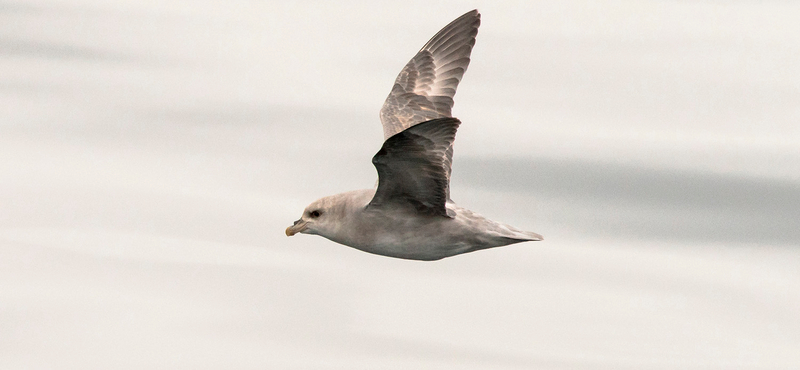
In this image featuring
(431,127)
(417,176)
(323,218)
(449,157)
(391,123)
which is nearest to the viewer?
(431,127)

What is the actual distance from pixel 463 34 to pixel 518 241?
3133 millimetres

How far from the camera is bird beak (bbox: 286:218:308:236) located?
9648mm

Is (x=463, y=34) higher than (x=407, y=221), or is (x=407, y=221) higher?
(x=463, y=34)

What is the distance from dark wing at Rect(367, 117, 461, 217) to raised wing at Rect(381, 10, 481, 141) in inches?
88.1

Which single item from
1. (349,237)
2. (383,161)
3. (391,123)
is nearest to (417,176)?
(383,161)

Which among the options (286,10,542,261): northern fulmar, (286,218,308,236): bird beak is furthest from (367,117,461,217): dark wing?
(286,218,308,236): bird beak

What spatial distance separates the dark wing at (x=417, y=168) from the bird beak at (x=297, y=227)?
2.70 feet

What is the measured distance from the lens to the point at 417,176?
28.5 ft

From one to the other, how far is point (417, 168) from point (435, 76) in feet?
10.3

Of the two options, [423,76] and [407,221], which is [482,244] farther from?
[423,76]

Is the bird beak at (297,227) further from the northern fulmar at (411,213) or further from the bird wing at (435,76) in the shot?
the bird wing at (435,76)

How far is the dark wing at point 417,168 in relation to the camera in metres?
8.20

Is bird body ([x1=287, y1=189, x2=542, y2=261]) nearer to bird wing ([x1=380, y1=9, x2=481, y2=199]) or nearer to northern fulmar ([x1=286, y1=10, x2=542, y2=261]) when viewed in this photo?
northern fulmar ([x1=286, y1=10, x2=542, y2=261])

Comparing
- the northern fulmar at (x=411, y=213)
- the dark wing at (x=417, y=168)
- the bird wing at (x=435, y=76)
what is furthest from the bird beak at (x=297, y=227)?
the bird wing at (x=435, y=76)
